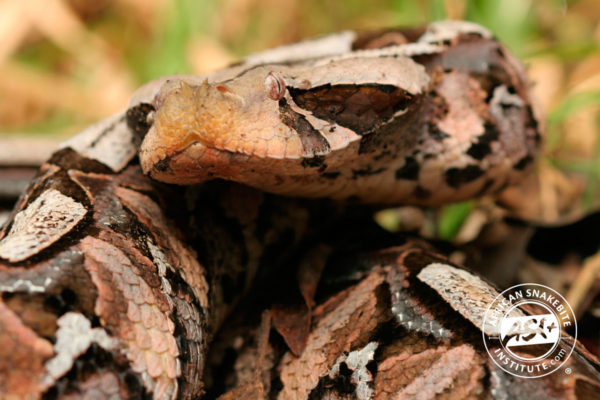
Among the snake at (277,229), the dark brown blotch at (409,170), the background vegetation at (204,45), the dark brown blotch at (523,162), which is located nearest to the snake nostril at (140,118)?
the snake at (277,229)

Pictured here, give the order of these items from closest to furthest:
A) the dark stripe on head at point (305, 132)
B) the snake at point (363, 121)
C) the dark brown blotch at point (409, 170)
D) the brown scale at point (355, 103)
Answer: the snake at point (363, 121)
the dark stripe on head at point (305, 132)
the brown scale at point (355, 103)
the dark brown blotch at point (409, 170)

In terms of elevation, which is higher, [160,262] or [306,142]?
[306,142]

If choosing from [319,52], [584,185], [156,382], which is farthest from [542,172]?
[156,382]

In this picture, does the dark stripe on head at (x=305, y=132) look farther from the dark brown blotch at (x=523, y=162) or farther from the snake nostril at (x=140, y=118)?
the dark brown blotch at (x=523, y=162)

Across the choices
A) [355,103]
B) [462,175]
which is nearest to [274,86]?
[355,103]

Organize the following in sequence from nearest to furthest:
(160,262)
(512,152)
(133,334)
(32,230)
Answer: (133,334), (32,230), (160,262), (512,152)

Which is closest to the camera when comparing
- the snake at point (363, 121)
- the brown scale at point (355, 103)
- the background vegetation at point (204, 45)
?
the snake at point (363, 121)

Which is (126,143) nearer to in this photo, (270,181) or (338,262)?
(270,181)
